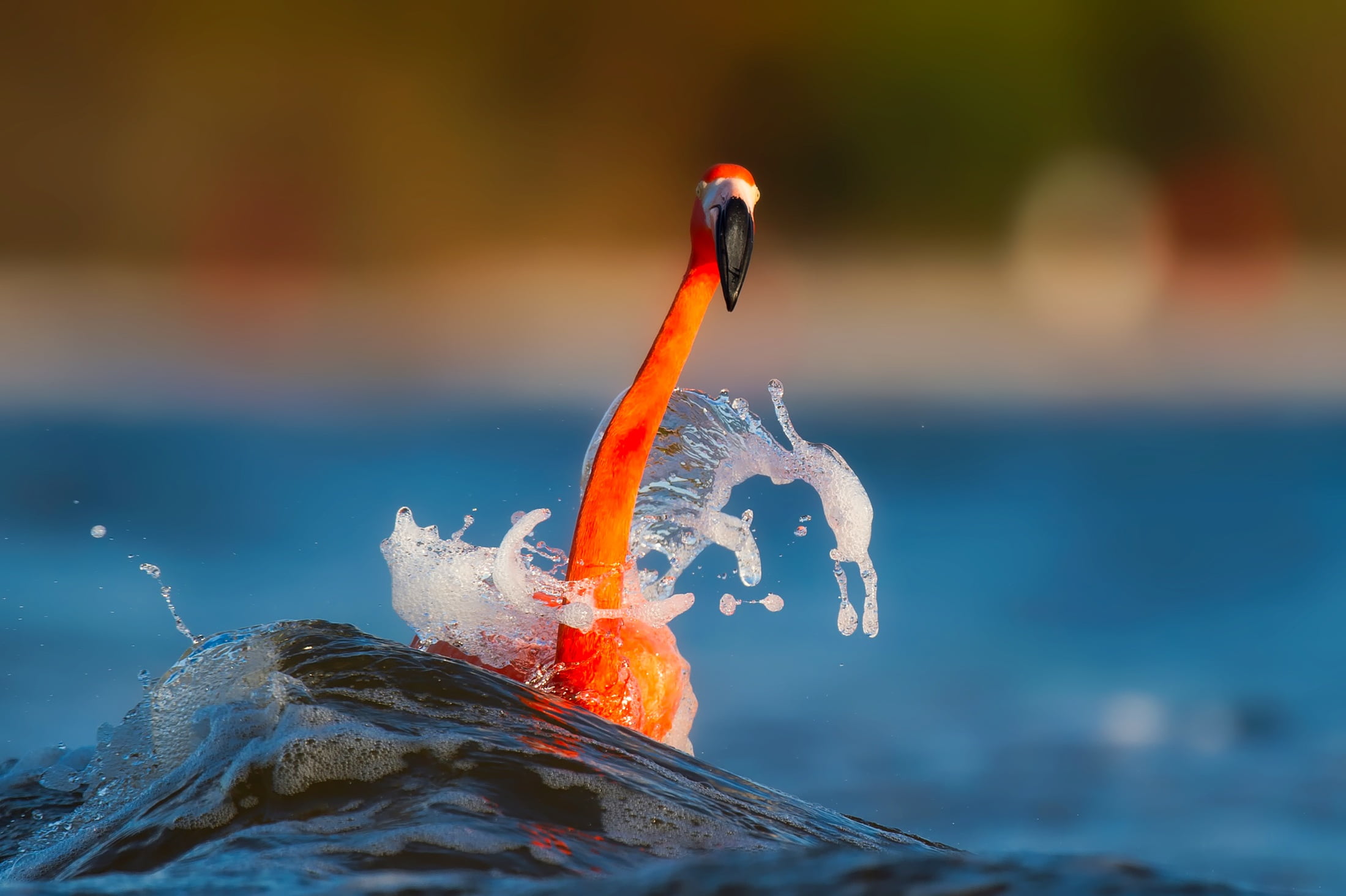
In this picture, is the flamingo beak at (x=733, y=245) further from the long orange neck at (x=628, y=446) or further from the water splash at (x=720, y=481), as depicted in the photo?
the water splash at (x=720, y=481)

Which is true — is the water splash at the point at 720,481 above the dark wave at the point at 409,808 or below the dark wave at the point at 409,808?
above

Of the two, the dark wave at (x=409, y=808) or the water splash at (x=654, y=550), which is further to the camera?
the water splash at (x=654, y=550)

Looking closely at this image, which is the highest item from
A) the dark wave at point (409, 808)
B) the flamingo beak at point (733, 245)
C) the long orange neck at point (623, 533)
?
the flamingo beak at point (733, 245)

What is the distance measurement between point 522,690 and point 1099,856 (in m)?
1.37

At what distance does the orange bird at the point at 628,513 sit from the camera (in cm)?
272

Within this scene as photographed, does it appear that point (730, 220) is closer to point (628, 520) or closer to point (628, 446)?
point (628, 446)

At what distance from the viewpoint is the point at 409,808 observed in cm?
165

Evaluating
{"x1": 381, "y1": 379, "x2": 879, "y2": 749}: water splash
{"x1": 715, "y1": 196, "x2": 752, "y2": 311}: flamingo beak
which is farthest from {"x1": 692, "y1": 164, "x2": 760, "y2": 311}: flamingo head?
{"x1": 381, "y1": 379, "x2": 879, "y2": 749}: water splash

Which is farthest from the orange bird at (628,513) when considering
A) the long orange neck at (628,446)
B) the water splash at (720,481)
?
the water splash at (720,481)

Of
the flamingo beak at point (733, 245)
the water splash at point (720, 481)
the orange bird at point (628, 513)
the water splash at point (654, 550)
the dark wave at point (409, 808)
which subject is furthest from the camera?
the water splash at point (720, 481)

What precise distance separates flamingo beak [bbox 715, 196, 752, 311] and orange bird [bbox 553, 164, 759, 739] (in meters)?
0.05

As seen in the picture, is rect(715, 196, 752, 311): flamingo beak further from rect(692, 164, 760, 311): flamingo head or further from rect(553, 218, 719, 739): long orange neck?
rect(553, 218, 719, 739): long orange neck

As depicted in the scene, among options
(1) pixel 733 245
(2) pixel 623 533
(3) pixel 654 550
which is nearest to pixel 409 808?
(2) pixel 623 533

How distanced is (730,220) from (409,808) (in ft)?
4.84
